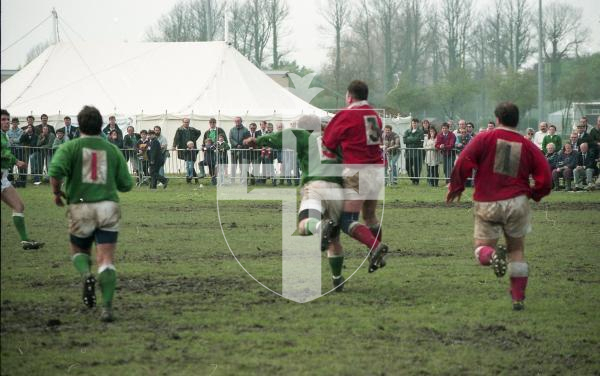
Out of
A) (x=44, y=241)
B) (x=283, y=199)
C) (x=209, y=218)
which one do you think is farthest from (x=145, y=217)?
(x=283, y=199)

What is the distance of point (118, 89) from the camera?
109 feet

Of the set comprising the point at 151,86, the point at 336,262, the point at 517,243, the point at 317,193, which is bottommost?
the point at 336,262

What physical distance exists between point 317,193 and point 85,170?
250 centimetres

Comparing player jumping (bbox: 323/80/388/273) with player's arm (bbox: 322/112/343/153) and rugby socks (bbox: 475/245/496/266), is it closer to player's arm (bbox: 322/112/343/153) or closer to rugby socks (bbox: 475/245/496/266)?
player's arm (bbox: 322/112/343/153)

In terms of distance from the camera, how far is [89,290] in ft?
26.5

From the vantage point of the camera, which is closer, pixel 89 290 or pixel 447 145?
pixel 89 290

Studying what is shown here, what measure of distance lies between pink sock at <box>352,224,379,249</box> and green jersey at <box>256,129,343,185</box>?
0.55 meters

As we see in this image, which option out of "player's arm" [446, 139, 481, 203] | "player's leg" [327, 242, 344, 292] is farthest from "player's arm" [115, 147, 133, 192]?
"player's arm" [446, 139, 481, 203]

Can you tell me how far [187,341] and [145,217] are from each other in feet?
36.4

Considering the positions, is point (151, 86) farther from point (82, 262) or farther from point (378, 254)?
point (82, 262)

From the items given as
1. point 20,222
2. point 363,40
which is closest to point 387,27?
point 363,40

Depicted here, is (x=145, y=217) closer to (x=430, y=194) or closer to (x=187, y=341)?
(x=430, y=194)

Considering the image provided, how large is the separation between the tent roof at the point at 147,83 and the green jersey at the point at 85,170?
2338 cm

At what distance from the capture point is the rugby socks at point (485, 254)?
8586mm
